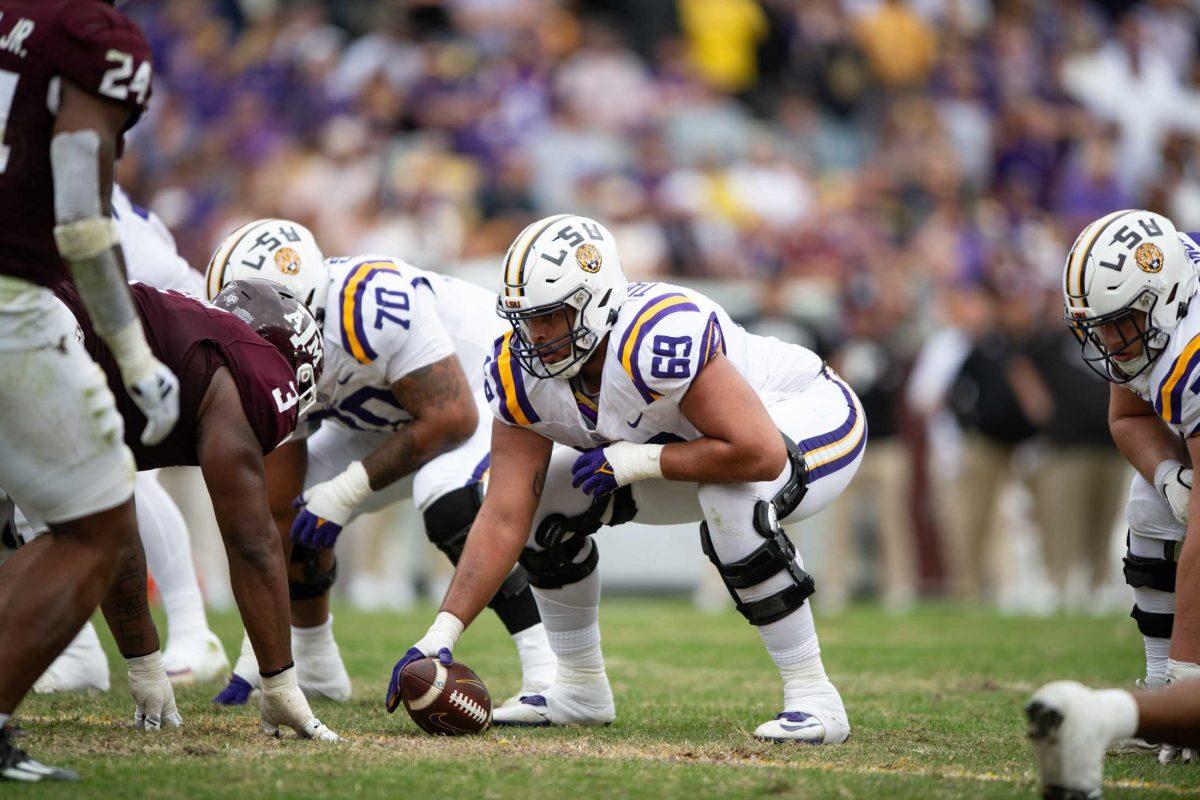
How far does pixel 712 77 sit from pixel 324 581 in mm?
11689

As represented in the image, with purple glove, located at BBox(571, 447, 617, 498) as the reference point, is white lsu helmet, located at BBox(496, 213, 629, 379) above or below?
above

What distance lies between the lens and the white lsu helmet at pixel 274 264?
18.0ft

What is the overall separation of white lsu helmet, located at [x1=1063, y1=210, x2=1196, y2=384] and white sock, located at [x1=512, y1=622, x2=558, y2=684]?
232cm

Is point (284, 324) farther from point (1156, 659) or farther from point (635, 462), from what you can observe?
point (1156, 659)

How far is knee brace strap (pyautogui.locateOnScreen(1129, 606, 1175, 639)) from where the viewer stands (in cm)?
501

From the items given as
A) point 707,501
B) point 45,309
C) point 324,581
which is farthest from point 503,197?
point 45,309

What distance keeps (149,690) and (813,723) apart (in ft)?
7.20

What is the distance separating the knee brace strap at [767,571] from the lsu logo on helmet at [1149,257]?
1451mm

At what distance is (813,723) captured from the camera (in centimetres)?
480

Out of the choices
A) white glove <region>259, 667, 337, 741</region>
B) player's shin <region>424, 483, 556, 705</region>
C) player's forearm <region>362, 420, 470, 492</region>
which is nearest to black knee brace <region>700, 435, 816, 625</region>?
player's shin <region>424, 483, 556, 705</region>

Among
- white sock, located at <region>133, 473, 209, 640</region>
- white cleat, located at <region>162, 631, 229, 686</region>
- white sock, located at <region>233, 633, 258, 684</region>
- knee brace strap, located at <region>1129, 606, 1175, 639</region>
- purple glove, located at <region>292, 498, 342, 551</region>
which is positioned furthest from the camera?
white sock, located at <region>133, 473, 209, 640</region>

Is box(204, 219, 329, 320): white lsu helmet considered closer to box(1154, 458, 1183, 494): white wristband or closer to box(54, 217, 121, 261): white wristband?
box(54, 217, 121, 261): white wristband

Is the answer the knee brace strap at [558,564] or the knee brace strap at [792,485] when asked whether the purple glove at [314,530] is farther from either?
the knee brace strap at [792,485]

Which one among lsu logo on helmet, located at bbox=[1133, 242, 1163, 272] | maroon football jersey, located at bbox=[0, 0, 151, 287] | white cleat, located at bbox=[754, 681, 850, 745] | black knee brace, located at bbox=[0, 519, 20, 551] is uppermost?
maroon football jersey, located at bbox=[0, 0, 151, 287]
